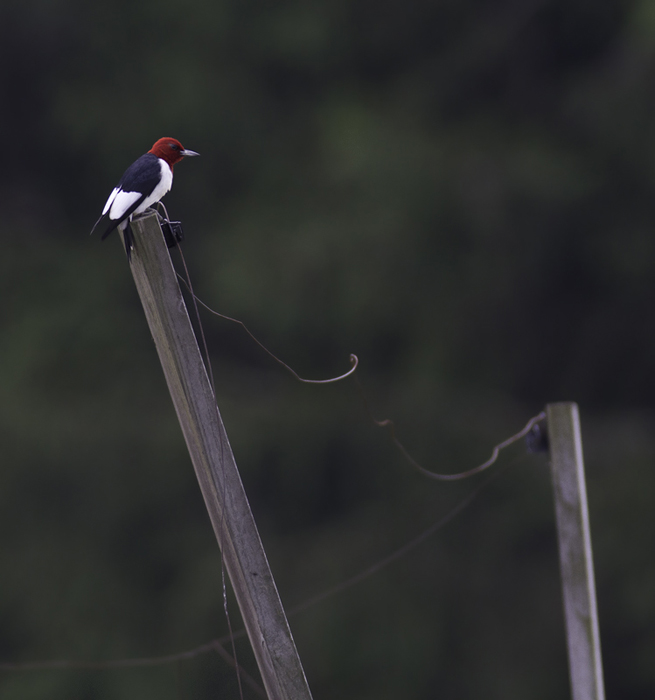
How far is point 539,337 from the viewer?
784 centimetres

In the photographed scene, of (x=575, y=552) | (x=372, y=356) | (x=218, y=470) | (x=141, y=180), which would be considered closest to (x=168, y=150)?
(x=141, y=180)

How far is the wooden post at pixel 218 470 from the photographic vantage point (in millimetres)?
1881

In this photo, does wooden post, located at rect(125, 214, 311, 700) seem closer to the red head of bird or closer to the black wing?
the black wing

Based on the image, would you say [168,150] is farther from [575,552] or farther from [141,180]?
[575,552]

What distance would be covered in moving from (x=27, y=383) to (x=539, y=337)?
4.70 metres

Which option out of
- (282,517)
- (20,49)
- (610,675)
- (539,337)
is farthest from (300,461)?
(20,49)

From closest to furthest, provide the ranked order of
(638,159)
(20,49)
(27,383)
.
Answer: (638,159) → (27,383) → (20,49)

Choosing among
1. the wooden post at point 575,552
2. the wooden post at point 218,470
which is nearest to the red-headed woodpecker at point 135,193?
the wooden post at point 218,470

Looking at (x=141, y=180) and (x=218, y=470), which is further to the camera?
(x=141, y=180)

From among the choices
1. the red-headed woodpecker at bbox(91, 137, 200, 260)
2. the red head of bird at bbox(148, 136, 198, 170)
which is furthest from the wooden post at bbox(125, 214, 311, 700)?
the red head of bird at bbox(148, 136, 198, 170)

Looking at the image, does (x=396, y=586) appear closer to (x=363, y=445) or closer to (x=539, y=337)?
(x=363, y=445)

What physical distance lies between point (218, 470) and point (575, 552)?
167 cm

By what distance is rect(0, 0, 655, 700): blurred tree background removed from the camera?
7.32 metres

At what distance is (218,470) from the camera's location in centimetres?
190
